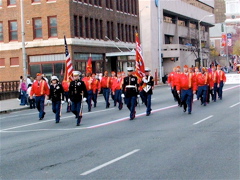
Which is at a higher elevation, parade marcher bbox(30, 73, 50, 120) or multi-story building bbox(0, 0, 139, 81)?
multi-story building bbox(0, 0, 139, 81)

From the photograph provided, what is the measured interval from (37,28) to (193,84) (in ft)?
99.7

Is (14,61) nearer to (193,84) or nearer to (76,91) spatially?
(193,84)

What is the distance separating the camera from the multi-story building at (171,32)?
7281 centimetres

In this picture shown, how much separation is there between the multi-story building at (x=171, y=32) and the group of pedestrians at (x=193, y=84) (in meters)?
35.5

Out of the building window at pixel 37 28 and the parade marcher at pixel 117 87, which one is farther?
the building window at pixel 37 28

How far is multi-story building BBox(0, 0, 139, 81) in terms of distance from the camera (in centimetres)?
4772

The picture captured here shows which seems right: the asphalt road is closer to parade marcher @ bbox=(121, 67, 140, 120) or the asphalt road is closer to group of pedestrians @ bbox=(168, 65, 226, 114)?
parade marcher @ bbox=(121, 67, 140, 120)

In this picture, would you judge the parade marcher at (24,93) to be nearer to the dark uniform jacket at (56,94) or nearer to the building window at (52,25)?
the dark uniform jacket at (56,94)

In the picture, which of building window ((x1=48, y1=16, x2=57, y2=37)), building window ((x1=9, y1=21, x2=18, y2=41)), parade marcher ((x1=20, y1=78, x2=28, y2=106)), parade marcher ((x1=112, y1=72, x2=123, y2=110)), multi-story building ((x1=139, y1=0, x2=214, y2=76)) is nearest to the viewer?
parade marcher ((x1=112, y1=72, x2=123, y2=110))

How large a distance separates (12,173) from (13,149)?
319cm

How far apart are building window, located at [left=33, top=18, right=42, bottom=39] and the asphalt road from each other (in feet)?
100

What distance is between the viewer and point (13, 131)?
1759 centimetres

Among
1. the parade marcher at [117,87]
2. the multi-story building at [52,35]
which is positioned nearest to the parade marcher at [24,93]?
the parade marcher at [117,87]

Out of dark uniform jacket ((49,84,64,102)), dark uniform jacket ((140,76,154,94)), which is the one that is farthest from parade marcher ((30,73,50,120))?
dark uniform jacket ((140,76,154,94))
